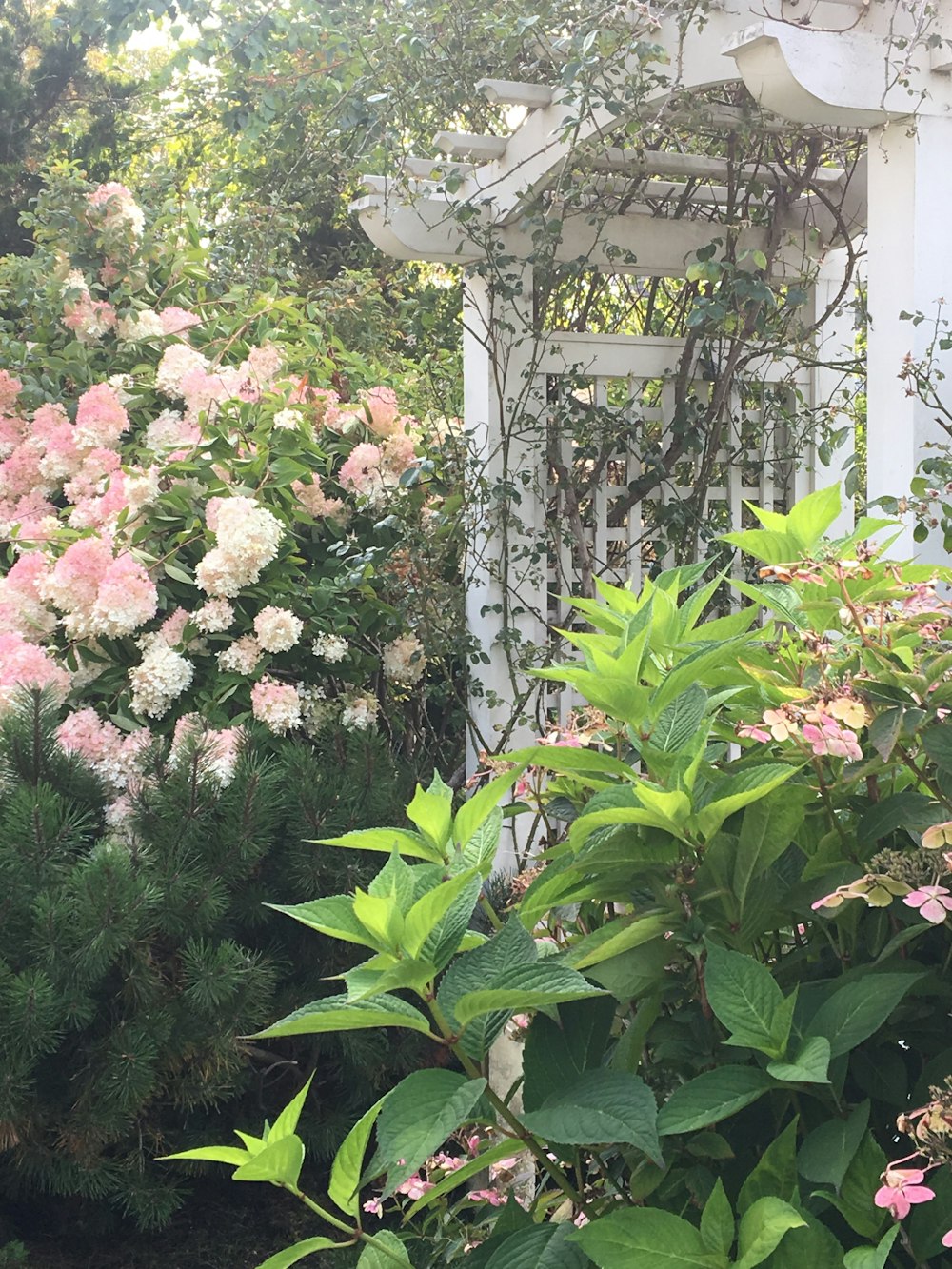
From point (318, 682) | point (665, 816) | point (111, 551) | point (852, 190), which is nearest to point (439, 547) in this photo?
point (318, 682)

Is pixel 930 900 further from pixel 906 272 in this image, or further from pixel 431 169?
pixel 431 169

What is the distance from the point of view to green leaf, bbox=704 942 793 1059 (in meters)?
0.70

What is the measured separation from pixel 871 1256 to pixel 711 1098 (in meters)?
0.12

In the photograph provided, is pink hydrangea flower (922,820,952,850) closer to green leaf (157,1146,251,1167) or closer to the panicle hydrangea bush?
green leaf (157,1146,251,1167)

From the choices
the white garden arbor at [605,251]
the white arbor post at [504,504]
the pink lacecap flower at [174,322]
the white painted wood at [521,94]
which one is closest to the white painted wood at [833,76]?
the white garden arbor at [605,251]

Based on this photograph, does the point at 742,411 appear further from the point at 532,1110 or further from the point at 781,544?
the point at 532,1110

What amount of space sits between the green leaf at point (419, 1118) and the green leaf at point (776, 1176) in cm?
16

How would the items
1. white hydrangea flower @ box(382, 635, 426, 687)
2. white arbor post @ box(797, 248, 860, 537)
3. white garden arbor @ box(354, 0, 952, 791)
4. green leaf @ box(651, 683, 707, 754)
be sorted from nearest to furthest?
green leaf @ box(651, 683, 707, 754) → white garden arbor @ box(354, 0, 952, 791) → white hydrangea flower @ box(382, 635, 426, 687) → white arbor post @ box(797, 248, 860, 537)

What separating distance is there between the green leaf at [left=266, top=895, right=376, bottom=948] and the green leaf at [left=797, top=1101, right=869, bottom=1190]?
28cm

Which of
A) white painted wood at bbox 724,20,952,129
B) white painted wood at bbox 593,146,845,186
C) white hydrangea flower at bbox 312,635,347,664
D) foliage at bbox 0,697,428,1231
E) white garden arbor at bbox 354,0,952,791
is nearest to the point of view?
foliage at bbox 0,697,428,1231

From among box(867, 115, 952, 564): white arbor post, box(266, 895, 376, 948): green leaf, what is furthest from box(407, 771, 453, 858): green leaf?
box(867, 115, 952, 564): white arbor post

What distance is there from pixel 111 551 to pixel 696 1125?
2.16 metres

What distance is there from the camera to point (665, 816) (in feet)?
2.47

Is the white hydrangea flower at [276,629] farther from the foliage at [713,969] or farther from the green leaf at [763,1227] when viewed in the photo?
the green leaf at [763,1227]
